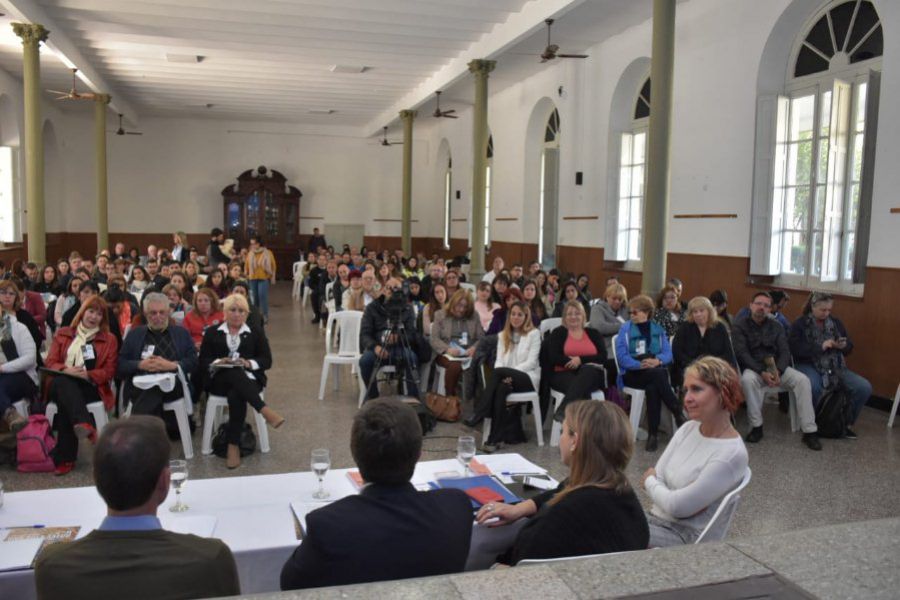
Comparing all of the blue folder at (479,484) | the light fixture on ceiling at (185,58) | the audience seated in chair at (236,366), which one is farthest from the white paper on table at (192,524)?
the light fixture on ceiling at (185,58)

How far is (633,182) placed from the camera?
11.6m

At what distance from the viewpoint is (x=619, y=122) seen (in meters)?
11.6

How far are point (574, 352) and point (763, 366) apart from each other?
159 cm

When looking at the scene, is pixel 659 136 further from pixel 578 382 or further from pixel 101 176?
pixel 101 176

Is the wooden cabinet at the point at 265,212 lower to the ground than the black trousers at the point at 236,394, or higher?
higher

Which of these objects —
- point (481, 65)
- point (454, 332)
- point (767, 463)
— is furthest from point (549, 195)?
point (767, 463)

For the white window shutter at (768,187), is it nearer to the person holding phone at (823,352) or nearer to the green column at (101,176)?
the person holding phone at (823,352)

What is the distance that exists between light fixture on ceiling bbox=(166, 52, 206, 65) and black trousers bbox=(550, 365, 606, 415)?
9.78 meters

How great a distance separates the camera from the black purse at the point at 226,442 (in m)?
5.25

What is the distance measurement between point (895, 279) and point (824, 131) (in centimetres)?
200

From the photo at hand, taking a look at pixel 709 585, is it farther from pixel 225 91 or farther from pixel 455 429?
pixel 225 91

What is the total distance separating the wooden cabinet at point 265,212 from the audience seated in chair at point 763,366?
1612cm

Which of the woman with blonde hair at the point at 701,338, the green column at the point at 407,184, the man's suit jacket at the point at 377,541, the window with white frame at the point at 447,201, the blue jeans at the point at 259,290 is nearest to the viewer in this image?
the man's suit jacket at the point at 377,541

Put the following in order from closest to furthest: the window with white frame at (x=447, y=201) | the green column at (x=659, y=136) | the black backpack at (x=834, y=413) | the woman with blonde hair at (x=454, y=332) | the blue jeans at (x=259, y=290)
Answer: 1. the black backpack at (x=834, y=413)
2. the woman with blonde hair at (x=454, y=332)
3. the green column at (x=659, y=136)
4. the blue jeans at (x=259, y=290)
5. the window with white frame at (x=447, y=201)
